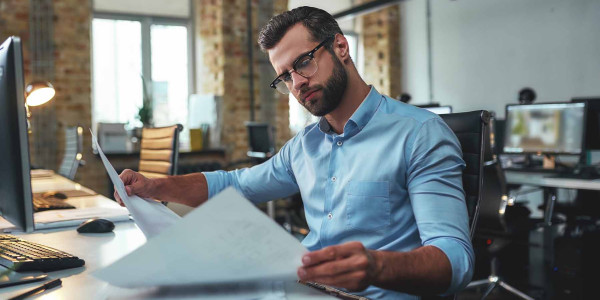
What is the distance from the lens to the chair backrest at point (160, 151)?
2.57 meters

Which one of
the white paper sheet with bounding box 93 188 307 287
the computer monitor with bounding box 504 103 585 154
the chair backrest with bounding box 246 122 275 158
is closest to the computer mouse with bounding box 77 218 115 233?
the white paper sheet with bounding box 93 188 307 287

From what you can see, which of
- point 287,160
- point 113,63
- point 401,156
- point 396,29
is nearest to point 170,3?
point 113,63

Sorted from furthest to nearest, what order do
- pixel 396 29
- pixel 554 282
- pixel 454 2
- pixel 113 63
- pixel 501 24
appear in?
pixel 396 29, pixel 454 2, pixel 501 24, pixel 113 63, pixel 554 282

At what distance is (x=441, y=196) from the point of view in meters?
1.12

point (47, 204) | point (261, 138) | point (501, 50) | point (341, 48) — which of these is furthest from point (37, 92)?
point (501, 50)

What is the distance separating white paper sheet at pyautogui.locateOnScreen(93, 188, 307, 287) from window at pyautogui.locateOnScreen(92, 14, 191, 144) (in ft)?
17.4

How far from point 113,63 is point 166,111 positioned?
2.55 ft

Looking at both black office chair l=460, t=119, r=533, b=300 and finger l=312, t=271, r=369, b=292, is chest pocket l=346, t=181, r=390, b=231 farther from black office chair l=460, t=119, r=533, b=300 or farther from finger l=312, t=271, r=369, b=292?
black office chair l=460, t=119, r=533, b=300

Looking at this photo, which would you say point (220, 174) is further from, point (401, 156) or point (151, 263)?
point (151, 263)

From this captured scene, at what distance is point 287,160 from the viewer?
162 centimetres

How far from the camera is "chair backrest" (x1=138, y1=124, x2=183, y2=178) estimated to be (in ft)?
8.43

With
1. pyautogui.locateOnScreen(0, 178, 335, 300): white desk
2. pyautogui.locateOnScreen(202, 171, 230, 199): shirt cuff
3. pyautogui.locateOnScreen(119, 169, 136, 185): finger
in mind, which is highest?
pyautogui.locateOnScreen(119, 169, 136, 185): finger

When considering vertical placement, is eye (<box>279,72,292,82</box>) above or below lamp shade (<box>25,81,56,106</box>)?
below

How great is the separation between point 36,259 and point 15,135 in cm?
28
